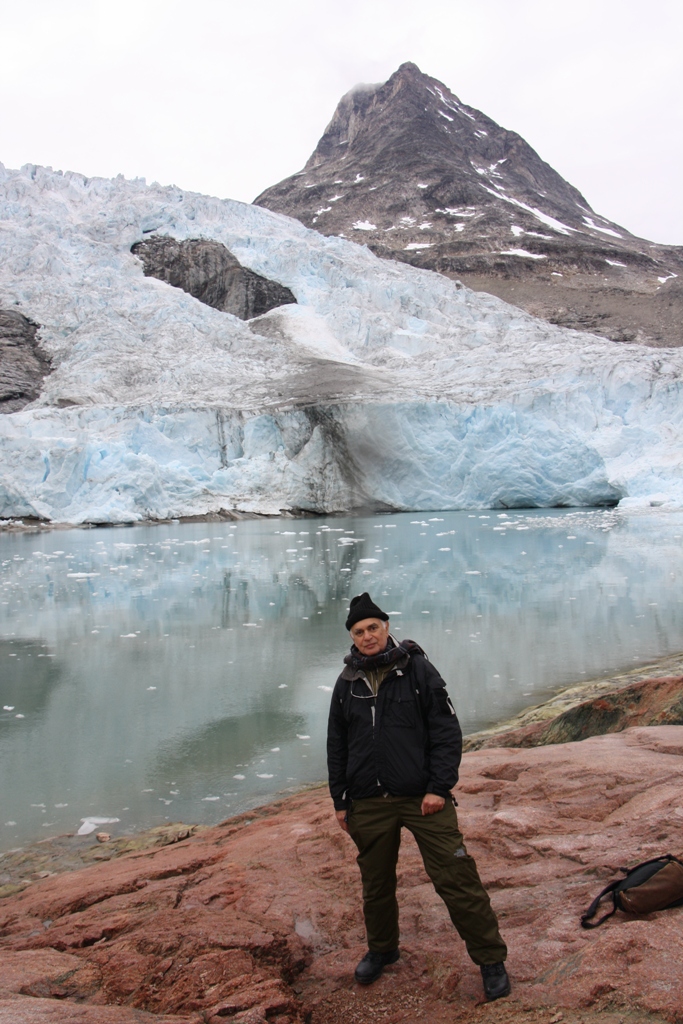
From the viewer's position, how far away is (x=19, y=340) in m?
23.1

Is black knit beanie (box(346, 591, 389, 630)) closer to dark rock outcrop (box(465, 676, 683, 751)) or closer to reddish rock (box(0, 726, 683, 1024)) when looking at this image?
reddish rock (box(0, 726, 683, 1024))

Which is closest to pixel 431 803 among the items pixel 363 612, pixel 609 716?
pixel 363 612

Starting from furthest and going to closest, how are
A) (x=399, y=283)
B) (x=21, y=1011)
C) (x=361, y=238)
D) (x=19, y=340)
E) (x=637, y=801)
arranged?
(x=361, y=238) < (x=399, y=283) < (x=19, y=340) < (x=637, y=801) < (x=21, y=1011)

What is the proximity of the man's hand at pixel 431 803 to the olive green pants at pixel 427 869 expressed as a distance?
0.7 inches

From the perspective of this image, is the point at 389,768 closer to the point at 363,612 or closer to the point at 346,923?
the point at 363,612

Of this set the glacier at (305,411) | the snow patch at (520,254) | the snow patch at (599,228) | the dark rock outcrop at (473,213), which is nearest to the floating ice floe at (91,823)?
the glacier at (305,411)

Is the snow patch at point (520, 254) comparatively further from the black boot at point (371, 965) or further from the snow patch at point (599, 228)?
the black boot at point (371, 965)

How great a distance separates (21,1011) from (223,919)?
2.13 ft

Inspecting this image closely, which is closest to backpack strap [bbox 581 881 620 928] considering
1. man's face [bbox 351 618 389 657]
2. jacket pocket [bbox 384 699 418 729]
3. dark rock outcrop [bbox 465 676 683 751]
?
jacket pocket [bbox 384 699 418 729]

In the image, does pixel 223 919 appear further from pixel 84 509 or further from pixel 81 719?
pixel 84 509

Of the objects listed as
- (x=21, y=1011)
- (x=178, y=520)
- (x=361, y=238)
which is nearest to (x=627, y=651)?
(x=21, y=1011)

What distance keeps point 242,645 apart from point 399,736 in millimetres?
4110

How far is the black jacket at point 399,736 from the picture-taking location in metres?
1.78

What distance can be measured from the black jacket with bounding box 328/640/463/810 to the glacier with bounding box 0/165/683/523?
1635cm
